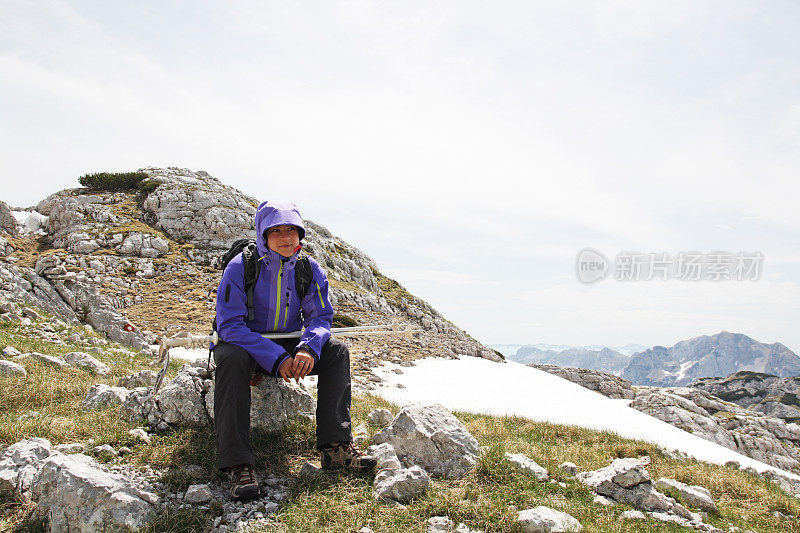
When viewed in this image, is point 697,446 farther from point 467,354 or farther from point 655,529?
point 467,354

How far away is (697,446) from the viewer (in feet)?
52.4

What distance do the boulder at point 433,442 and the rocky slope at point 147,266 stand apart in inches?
450

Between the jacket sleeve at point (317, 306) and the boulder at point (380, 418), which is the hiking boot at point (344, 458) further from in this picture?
the boulder at point (380, 418)

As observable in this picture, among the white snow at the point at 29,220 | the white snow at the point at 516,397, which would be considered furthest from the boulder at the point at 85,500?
the white snow at the point at 29,220

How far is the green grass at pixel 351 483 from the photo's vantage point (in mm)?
4148

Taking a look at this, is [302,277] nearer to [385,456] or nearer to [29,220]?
[385,456]

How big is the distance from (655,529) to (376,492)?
9.42 feet

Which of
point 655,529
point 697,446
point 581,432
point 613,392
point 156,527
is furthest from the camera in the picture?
point 613,392

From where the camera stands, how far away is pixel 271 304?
5.70 m

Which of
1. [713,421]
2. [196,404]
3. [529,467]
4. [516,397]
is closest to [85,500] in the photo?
[196,404]

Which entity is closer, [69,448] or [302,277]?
[69,448]

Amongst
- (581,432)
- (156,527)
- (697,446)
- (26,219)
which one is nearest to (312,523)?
(156,527)

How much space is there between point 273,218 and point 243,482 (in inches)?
121

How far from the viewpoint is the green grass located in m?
4.15
